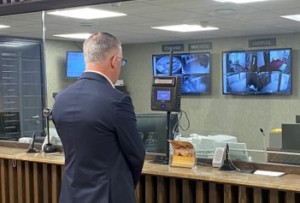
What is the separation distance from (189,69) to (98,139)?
20.0ft

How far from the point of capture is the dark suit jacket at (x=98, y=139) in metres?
2.10

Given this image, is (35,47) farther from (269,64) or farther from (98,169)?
(98,169)

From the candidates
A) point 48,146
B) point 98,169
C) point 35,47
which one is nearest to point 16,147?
point 48,146

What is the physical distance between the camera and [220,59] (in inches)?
330

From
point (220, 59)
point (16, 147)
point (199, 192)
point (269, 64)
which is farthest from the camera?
point (220, 59)

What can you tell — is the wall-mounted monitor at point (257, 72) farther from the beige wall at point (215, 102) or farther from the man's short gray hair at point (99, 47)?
the man's short gray hair at point (99, 47)

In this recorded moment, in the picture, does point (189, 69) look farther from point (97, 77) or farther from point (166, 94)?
point (97, 77)

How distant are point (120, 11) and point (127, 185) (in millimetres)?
3860

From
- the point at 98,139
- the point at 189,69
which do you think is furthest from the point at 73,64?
the point at 98,139

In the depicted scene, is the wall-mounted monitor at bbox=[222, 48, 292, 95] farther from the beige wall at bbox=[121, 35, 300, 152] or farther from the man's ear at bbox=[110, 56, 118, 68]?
the man's ear at bbox=[110, 56, 118, 68]

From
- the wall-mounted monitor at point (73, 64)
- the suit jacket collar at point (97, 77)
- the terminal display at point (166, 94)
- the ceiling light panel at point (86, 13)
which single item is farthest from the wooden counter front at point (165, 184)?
the wall-mounted monitor at point (73, 64)

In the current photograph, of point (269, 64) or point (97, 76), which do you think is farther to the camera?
point (269, 64)

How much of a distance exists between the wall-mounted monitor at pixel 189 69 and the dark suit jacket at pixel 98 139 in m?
5.84

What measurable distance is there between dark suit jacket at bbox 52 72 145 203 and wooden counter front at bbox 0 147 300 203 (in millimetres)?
801
